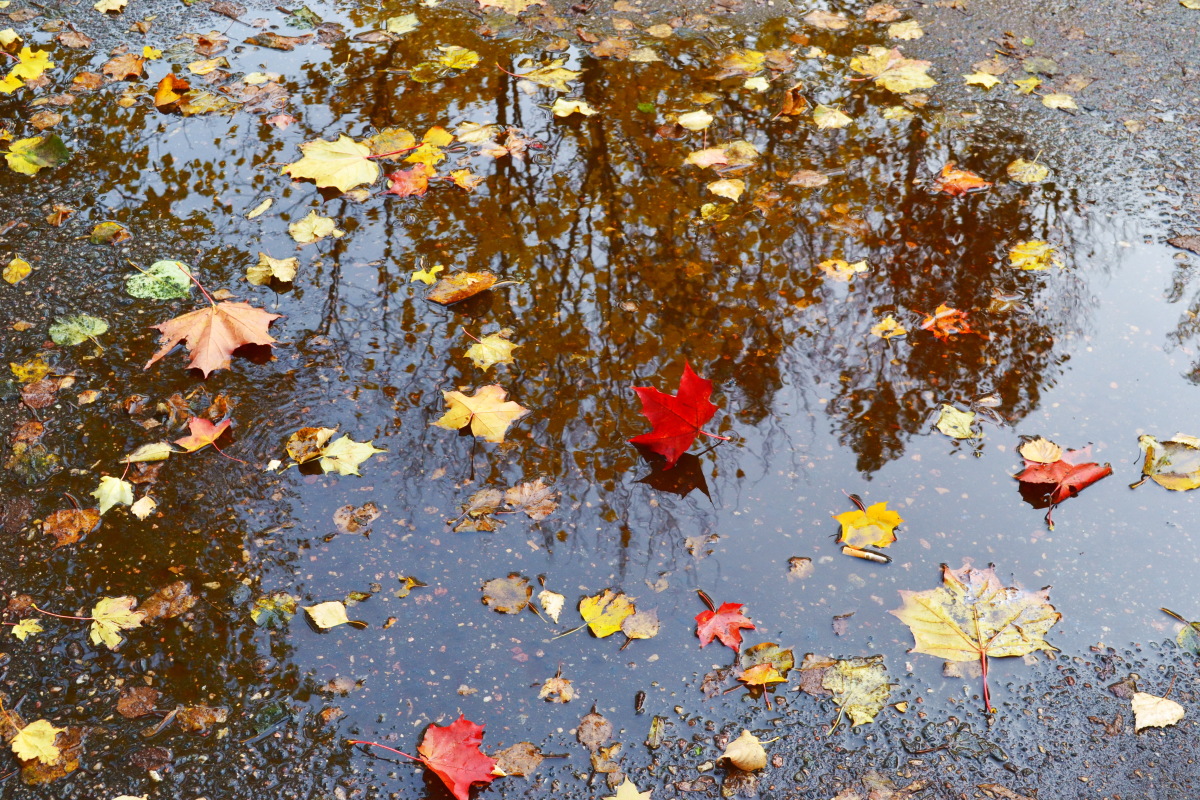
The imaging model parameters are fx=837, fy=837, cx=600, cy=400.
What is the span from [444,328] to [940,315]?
5.23 feet

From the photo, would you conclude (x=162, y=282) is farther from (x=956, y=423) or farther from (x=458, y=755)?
(x=956, y=423)

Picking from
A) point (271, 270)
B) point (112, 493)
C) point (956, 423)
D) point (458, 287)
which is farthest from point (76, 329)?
point (956, 423)

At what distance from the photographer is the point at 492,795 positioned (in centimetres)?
170

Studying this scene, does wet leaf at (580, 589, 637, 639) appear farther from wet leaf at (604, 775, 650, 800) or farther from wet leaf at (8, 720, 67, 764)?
wet leaf at (8, 720, 67, 764)

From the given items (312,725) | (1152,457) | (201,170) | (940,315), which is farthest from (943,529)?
(201,170)

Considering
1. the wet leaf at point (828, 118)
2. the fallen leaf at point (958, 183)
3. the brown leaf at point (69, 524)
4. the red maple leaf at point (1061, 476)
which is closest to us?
the brown leaf at point (69, 524)

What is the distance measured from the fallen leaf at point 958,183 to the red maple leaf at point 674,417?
5.03 feet

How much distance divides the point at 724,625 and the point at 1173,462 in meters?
1.37

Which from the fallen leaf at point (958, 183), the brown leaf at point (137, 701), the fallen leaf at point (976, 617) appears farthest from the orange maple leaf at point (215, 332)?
the fallen leaf at point (958, 183)

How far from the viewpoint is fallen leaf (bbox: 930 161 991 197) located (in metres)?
3.16

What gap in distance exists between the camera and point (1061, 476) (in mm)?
2225

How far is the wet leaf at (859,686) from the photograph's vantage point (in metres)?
1.81

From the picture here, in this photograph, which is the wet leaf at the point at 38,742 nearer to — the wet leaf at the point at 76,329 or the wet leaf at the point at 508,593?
the wet leaf at the point at 508,593

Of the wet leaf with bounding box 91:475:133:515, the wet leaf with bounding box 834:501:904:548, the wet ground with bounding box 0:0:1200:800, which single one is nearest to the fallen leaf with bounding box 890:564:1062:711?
the wet ground with bounding box 0:0:1200:800
